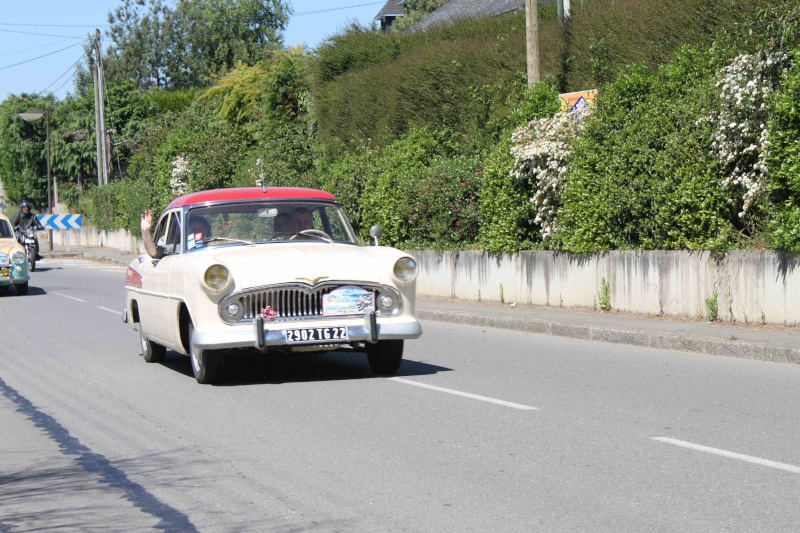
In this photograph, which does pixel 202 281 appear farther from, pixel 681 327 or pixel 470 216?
pixel 470 216

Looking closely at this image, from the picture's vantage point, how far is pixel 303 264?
10203 mm

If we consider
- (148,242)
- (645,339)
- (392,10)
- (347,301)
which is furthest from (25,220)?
(392,10)

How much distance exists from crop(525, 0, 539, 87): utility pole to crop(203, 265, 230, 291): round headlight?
443 inches

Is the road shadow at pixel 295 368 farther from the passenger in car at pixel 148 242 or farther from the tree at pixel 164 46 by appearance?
the tree at pixel 164 46

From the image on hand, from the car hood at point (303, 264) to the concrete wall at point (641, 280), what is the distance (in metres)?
4.94

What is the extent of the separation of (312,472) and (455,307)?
1198 cm

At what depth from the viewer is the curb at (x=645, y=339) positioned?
11695mm

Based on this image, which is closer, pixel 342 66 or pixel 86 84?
pixel 342 66

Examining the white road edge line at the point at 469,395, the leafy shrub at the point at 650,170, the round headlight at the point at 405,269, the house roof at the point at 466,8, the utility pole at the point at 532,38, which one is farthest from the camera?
the house roof at the point at 466,8

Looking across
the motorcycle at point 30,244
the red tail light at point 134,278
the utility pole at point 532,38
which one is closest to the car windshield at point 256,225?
the red tail light at point 134,278

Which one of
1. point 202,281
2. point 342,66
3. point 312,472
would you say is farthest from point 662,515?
point 342,66

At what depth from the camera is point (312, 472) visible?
22.5 feet

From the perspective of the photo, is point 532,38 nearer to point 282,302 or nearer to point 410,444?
point 282,302

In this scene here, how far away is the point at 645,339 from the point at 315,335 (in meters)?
4.86
